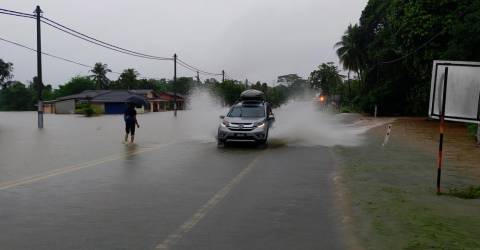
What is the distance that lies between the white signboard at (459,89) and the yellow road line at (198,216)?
13.6ft

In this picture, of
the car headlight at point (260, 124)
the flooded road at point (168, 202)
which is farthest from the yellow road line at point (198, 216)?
the car headlight at point (260, 124)

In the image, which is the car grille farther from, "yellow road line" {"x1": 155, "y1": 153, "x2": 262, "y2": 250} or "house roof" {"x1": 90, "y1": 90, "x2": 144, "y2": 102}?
"house roof" {"x1": 90, "y1": 90, "x2": 144, "y2": 102}

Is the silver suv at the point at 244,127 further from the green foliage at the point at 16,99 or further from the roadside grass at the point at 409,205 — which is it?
the green foliage at the point at 16,99

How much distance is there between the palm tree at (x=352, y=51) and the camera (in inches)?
2581

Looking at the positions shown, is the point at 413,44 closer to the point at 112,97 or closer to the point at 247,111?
the point at 247,111

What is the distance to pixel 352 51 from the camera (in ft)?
224

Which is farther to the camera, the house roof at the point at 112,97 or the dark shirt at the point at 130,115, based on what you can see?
the house roof at the point at 112,97

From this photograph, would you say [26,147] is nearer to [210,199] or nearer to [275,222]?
[210,199]

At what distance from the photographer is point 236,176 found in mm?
11016

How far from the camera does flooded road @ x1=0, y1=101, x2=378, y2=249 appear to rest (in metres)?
5.95

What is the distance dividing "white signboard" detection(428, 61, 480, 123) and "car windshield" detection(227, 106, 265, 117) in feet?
33.1

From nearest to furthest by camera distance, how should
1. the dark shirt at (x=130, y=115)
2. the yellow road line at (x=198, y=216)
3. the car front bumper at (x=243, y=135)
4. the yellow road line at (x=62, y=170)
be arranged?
1. the yellow road line at (x=198, y=216)
2. the yellow road line at (x=62, y=170)
3. the car front bumper at (x=243, y=135)
4. the dark shirt at (x=130, y=115)

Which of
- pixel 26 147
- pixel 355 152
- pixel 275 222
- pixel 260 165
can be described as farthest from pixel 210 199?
pixel 26 147

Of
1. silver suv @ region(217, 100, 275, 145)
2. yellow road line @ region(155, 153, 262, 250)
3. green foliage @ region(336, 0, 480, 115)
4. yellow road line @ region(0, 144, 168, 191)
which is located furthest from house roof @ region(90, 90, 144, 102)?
yellow road line @ region(155, 153, 262, 250)
